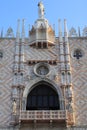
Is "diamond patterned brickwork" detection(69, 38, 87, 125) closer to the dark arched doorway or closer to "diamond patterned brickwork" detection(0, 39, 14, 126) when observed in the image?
the dark arched doorway

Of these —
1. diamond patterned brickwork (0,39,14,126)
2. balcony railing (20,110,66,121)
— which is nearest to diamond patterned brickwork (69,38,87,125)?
balcony railing (20,110,66,121)

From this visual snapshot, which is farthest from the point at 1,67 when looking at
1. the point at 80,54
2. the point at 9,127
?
the point at 80,54

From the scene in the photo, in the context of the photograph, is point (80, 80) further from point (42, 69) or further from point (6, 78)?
point (6, 78)

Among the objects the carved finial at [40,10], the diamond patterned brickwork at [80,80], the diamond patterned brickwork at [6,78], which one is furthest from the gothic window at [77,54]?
the diamond patterned brickwork at [6,78]

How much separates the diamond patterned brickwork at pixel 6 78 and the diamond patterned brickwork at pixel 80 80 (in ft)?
16.5

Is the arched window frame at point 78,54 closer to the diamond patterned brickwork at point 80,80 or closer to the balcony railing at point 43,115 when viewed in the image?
the diamond patterned brickwork at point 80,80

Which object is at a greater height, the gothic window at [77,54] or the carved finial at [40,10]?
the carved finial at [40,10]

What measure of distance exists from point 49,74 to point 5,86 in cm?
358

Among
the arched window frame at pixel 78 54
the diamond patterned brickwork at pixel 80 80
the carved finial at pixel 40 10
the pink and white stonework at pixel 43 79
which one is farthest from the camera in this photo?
the carved finial at pixel 40 10

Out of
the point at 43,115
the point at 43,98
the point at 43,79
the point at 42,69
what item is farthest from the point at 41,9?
the point at 43,115

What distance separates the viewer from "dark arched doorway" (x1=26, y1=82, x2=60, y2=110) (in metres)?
20.8

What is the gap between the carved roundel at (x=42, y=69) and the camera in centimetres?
2199

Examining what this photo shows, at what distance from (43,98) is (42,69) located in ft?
8.21

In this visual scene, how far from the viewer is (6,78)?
854 inches
